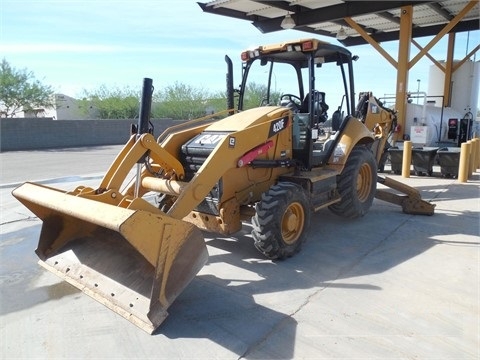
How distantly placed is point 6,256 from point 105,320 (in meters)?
2.23

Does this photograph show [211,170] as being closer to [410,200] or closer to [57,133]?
[410,200]

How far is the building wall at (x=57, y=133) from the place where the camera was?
1825cm

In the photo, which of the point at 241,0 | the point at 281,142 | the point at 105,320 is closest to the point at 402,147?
the point at 241,0

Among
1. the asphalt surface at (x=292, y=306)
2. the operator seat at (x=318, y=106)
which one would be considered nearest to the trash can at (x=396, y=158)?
the asphalt surface at (x=292, y=306)

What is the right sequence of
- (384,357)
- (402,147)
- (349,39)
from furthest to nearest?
(349,39), (402,147), (384,357)

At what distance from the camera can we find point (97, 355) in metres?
2.75

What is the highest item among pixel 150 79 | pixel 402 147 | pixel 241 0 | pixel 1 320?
pixel 241 0

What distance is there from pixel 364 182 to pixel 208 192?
133 inches

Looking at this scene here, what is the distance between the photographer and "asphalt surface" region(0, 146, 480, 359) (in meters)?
2.82

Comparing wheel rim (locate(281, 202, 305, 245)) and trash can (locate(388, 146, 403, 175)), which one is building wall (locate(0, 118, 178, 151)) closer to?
trash can (locate(388, 146, 403, 175))

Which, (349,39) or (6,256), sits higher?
(349,39)

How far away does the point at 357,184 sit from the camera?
19.6ft

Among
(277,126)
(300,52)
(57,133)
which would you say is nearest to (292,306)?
(277,126)

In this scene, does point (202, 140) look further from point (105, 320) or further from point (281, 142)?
point (105, 320)
